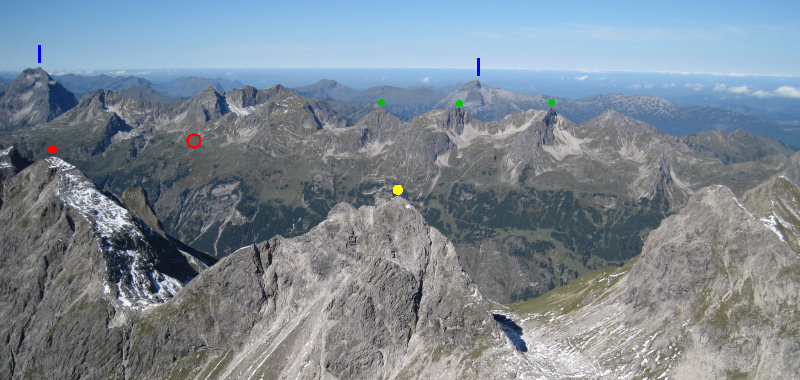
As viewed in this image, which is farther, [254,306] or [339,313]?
[254,306]

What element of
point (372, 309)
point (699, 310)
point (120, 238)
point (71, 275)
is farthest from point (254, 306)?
point (699, 310)

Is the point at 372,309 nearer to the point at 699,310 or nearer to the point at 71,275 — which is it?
the point at 699,310

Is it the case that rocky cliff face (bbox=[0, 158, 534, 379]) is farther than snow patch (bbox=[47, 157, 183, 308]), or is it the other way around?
snow patch (bbox=[47, 157, 183, 308])

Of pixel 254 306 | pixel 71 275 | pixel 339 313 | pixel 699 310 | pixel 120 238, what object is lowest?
pixel 254 306

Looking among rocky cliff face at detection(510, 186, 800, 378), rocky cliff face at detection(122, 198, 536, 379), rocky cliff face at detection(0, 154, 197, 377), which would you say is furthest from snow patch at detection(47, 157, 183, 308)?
rocky cliff face at detection(510, 186, 800, 378)

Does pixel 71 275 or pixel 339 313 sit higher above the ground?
pixel 339 313

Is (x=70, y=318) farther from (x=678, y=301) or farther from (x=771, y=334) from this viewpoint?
(x=771, y=334)

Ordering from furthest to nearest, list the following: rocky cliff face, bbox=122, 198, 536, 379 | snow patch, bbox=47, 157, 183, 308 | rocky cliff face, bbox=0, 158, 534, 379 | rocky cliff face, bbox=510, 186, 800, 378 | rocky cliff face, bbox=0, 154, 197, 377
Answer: snow patch, bbox=47, 157, 183, 308 → rocky cliff face, bbox=0, 154, 197, 377 → rocky cliff face, bbox=510, 186, 800, 378 → rocky cliff face, bbox=0, 158, 534, 379 → rocky cliff face, bbox=122, 198, 536, 379

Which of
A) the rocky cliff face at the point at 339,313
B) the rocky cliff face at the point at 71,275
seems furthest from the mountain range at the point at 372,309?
the rocky cliff face at the point at 71,275

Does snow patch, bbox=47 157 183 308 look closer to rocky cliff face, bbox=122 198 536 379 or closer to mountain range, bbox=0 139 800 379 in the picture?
mountain range, bbox=0 139 800 379

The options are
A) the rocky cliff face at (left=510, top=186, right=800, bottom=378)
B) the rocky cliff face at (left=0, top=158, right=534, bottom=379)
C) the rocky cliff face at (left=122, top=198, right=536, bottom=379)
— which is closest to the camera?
the rocky cliff face at (left=122, top=198, right=536, bottom=379)

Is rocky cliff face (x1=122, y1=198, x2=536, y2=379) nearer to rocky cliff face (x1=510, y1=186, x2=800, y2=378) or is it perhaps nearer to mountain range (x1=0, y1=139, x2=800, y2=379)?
mountain range (x1=0, y1=139, x2=800, y2=379)
